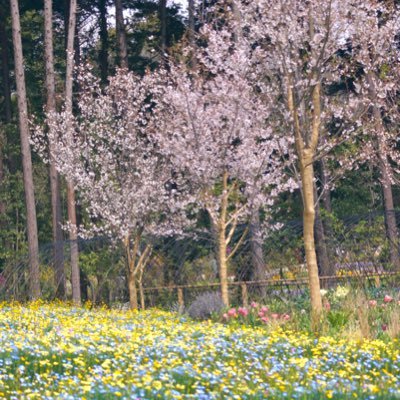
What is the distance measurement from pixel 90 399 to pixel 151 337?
398 cm

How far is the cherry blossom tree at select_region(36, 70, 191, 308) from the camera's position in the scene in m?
21.2

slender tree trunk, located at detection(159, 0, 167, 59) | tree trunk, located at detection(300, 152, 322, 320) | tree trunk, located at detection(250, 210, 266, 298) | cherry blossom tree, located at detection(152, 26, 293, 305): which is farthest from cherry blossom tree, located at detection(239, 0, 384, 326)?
slender tree trunk, located at detection(159, 0, 167, 59)

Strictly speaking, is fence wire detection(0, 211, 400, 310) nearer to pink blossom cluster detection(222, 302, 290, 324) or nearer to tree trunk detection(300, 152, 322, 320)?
pink blossom cluster detection(222, 302, 290, 324)

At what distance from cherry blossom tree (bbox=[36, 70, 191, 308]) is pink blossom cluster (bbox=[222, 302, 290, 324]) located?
5995 mm

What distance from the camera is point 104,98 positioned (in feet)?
73.4

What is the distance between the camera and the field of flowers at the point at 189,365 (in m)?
7.68

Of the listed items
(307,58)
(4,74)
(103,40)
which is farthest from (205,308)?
(4,74)

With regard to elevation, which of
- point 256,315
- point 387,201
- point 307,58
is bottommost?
point 256,315

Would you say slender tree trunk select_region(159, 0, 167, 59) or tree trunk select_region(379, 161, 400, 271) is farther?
slender tree trunk select_region(159, 0, 167, 59)

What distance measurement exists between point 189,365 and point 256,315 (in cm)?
611

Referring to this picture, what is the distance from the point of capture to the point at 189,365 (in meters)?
9.28

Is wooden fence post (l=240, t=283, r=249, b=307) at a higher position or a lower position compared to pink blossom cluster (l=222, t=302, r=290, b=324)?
higher

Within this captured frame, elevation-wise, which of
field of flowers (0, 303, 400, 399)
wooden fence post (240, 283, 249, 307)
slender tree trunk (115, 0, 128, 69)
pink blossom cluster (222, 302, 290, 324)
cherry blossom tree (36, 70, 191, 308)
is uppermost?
slender tree trunk (115, 0, 128, 69)

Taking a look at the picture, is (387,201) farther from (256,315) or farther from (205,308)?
(256,315)
